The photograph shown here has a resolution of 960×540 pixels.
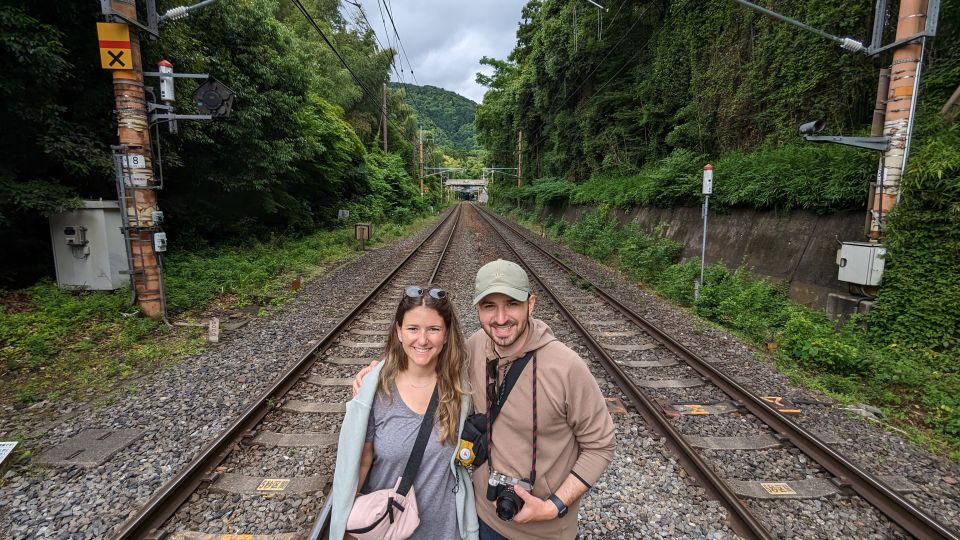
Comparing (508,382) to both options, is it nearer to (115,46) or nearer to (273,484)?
(273,484)

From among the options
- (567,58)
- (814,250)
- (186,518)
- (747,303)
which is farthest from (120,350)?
(567,58)

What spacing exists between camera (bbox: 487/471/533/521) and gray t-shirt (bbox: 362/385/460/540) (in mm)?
206

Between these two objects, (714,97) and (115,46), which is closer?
(115,46)

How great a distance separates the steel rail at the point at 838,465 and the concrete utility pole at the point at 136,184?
26.6 ft

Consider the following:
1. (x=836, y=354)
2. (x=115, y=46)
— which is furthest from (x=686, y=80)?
(x=115, y=46)

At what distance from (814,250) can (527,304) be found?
26.0ft

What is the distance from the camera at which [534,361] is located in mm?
1613

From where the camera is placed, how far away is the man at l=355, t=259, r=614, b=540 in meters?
1.57

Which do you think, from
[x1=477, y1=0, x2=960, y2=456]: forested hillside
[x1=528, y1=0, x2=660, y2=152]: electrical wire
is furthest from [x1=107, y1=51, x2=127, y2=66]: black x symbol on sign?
[x1=528, y1=0, x2=660, y2=152]: electrical wire

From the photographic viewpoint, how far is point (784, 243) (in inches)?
313

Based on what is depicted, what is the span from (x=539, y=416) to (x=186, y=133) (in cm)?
1117

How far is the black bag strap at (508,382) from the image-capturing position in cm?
161

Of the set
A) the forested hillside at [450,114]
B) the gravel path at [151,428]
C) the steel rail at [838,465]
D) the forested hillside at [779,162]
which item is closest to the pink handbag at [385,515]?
the gravel path at [151,428]

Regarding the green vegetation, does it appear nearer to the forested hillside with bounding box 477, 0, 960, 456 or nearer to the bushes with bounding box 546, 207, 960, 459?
the forested hillside with bounding box 477, 0, 960, 456
